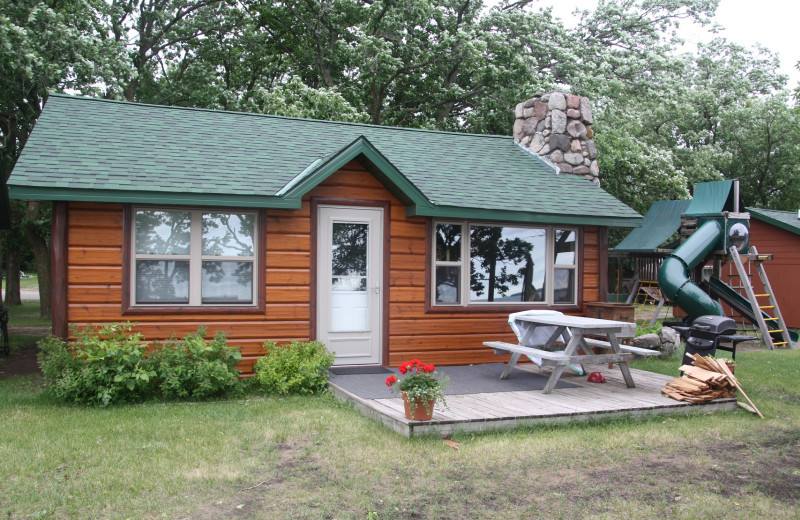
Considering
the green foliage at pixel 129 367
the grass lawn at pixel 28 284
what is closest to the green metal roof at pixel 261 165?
the green foliage at pixel 129 367

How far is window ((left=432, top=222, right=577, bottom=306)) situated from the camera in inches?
378

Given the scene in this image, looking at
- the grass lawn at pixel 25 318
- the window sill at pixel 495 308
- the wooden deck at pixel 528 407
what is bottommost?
the grass lawn at pixel 25 318

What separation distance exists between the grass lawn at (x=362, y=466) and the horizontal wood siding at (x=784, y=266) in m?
11.7

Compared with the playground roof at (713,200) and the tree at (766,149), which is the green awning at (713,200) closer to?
the playground roof at (713,200)

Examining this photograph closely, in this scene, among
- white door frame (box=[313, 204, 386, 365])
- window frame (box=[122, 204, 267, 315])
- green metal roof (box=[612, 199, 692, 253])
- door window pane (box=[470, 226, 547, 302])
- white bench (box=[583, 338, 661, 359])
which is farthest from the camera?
green metal roof (box=[612, 199, 692, 253])

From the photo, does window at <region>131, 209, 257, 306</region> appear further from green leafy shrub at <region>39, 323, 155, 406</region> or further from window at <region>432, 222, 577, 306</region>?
window at <region>432, 222, 577, 306</region>

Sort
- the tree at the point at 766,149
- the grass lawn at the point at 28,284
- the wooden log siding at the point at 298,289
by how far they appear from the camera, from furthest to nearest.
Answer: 1. the grass lawn at the point at 28,284
2. the tree at the point at 766,149
3. the wooden log siding at the point at 298,289

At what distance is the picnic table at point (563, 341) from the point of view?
741 centimetres

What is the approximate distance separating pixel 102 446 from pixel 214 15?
56.8 feet

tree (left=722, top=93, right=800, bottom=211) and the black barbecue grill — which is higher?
tree (left=722, top=93, right=800, bottom=211)

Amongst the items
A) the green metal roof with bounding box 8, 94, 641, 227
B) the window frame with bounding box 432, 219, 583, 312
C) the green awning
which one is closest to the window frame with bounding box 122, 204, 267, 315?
the green metal roof with bounding box 8, 94, 641, 227

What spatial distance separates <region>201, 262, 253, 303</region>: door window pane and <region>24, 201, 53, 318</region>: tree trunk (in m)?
10.6

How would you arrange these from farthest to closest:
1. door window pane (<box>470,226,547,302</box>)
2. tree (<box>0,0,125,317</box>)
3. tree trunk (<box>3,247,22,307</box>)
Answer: tree trunk (<box>3,247,22,307</box>) → tree (<box>0,0,125,317</box>) → door window pane (<box>470,226,547,302</box>)

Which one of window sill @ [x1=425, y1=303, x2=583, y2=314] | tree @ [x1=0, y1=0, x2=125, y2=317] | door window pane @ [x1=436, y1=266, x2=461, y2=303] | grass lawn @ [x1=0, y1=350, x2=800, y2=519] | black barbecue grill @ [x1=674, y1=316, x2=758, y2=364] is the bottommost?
grass lawn @ [x1=0, y1=350, x2=800, y2=519]
